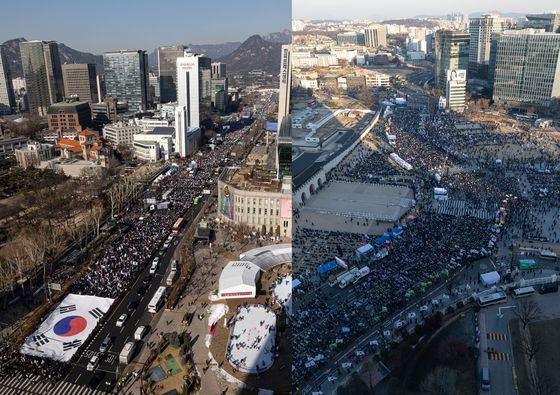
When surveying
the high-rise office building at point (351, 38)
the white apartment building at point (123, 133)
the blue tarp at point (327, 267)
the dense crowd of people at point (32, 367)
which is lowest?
the dense crowd of people at point (32, 367)

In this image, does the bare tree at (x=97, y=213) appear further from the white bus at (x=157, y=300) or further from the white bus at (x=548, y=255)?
the white bus at (x=548, y=255)

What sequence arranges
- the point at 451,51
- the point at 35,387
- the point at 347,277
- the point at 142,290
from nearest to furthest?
1. the point at 35,387
2. the point at 347,277
3. the point at 142,290
4. the point at 451,51

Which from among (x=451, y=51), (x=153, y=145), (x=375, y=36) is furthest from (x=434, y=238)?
(x=375, y=36)

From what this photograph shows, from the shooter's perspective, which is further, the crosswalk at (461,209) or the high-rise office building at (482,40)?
the high-rise office building at (482,40)

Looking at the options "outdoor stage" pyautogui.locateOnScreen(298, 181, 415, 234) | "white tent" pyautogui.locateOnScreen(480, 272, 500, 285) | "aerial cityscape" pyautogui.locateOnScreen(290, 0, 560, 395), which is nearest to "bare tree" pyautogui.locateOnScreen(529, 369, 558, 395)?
"aerial cityscape" pyautogui.locateOnScreen(290, 0, 560, 395)

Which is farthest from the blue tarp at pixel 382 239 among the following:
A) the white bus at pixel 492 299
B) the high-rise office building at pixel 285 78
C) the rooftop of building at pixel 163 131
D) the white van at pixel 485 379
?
the rooftop of building at pixel 163 131

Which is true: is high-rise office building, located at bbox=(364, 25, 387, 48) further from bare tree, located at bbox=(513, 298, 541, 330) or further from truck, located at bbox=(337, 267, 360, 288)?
bare tree, located at bbox=(513, 298, 541, 330)

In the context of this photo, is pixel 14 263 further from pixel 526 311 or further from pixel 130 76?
pixel 130 76
